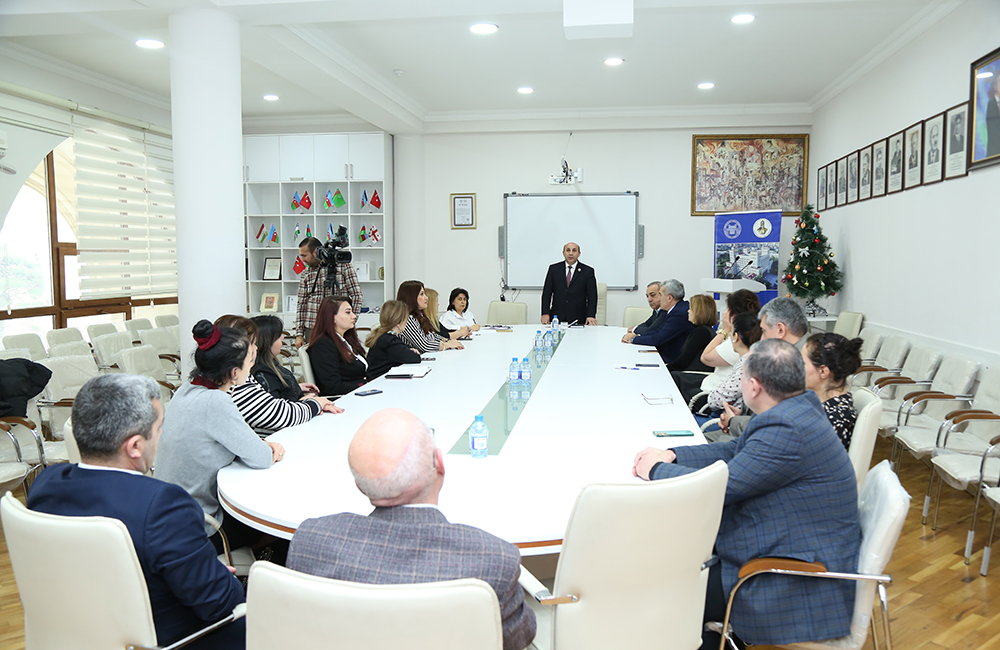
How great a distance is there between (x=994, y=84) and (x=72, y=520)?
5728 millimetres

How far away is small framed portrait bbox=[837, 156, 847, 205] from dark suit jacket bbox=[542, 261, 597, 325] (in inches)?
118

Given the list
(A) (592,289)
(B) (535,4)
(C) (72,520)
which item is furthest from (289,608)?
(A) (592,289)

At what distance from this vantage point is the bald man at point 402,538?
1.40m

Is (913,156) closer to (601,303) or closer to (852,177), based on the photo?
(852,177)

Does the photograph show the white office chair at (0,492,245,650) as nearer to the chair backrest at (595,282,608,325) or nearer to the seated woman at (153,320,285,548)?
the seated woman at (153,320,285,548)

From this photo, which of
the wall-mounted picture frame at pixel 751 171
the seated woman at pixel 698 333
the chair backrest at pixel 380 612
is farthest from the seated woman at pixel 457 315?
the chair backrest at pixel 380 612

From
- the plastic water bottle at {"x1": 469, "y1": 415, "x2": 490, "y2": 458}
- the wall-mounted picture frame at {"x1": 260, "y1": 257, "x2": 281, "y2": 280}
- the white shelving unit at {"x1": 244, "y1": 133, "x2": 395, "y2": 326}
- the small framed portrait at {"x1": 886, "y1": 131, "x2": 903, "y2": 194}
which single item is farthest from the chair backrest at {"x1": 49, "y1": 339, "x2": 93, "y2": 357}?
the small framed portrait at {"x1": 886, "y1": 131, "x2": 903, "y2": 194}

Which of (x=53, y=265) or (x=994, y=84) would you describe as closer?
(x=994, y=84)

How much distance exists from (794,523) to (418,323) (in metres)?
4.32

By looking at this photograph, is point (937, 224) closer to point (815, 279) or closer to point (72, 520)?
point (815, 279)

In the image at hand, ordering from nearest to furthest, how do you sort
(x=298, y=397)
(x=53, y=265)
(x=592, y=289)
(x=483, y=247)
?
(x=298, y=397) → (x=53, y=265) → (x=592, y=289) → (x=483, y=247)

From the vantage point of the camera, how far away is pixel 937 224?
563 centimetres

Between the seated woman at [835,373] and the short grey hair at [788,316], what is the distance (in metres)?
0.70

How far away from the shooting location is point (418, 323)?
6129mm
